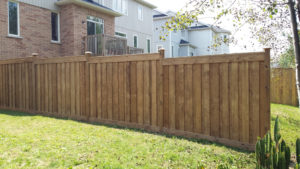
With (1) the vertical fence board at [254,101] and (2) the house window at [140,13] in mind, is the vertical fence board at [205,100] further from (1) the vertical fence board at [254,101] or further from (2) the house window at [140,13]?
(2) the house window at [140,13]

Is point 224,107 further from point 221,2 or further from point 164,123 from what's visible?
point 221,2

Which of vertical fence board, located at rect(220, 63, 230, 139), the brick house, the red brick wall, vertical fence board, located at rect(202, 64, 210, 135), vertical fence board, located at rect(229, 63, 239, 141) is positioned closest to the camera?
vertical fence board, located at rect(229, 63, 239, 141)

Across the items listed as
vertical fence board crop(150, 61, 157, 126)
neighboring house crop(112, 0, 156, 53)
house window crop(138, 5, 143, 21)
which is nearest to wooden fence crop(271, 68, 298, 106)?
vertical fence board crop(150, 61, 157, 126)

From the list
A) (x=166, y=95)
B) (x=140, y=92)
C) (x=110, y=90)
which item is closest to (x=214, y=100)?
(x=166, y=95)

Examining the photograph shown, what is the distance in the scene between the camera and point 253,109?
4527 mm

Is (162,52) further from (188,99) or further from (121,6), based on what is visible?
(121,6)

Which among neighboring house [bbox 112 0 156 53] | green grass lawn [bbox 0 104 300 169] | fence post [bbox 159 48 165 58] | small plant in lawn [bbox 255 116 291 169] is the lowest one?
green grass lawn [bbox 0 104 300 169]

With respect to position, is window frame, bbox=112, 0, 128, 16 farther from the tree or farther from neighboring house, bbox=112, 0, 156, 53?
the tree

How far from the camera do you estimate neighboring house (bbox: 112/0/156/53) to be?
18.8 metres

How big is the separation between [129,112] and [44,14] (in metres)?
9.72

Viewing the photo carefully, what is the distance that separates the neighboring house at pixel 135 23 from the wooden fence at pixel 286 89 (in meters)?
11.2

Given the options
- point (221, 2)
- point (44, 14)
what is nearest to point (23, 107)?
point (44, 14)

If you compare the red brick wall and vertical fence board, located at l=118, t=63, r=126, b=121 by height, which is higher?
the red brick wall

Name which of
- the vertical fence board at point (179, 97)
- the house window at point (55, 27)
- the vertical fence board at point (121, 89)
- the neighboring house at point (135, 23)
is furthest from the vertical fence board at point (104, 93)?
the neighboring house at point (135, 23)
